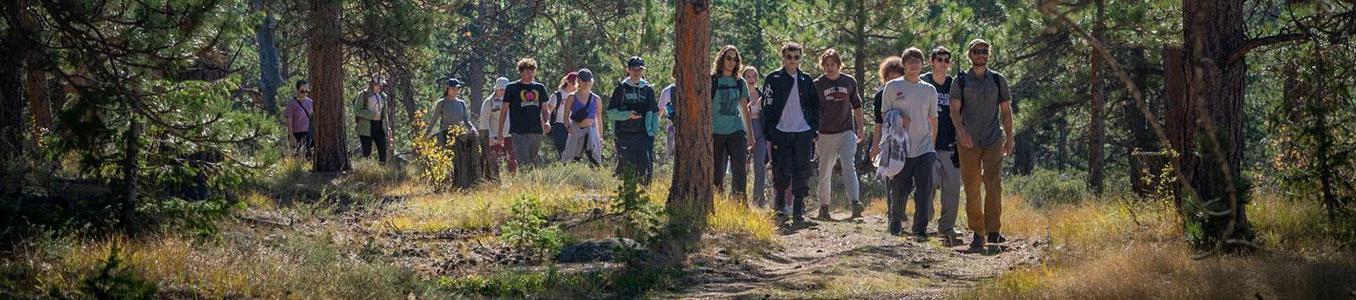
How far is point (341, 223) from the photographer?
11.8m

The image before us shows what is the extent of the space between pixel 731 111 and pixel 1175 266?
21.3ft

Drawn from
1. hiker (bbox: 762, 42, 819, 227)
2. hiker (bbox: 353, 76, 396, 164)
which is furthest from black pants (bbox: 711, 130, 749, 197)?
hiker (bbox: 353, 76, 396, 164)

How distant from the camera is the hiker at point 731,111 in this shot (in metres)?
13.8

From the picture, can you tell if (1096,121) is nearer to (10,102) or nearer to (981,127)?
(981,127)

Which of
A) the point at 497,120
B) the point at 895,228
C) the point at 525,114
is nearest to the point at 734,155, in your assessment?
the point at 895,228

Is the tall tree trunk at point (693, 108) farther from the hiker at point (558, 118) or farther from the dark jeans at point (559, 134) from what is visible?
the dark jeans at point (559, 134)

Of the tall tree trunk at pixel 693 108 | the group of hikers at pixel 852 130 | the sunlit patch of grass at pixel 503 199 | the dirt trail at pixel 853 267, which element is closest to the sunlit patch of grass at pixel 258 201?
the sunlit patch of grass at pixel 503 199

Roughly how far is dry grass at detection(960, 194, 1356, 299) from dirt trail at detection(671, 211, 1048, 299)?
0.54m

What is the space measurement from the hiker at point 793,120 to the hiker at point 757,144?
1.55ft

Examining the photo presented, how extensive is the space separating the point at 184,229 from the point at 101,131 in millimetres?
761

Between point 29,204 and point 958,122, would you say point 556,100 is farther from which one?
point 29,204

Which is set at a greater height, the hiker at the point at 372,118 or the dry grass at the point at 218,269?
the hiker at the point at 372,118

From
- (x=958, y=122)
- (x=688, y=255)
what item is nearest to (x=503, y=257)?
(x=688, y=255)

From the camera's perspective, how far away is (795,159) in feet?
44.0
